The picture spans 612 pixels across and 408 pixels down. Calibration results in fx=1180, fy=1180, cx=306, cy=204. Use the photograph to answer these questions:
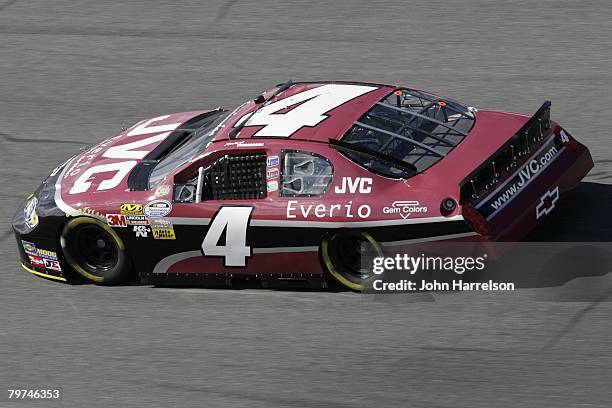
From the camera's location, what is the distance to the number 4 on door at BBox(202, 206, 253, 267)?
9133mm

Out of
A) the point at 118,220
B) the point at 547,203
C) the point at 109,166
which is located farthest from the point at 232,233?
the point at 547,203

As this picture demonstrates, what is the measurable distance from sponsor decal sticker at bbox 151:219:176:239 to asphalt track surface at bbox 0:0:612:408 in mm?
511

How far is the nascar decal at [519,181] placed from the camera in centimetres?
878

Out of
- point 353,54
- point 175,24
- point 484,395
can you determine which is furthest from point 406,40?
point 484,395

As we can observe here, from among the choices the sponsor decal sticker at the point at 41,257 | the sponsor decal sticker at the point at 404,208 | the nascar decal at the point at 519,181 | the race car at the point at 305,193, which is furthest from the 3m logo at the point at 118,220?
the nascar decal at the point at 519,181

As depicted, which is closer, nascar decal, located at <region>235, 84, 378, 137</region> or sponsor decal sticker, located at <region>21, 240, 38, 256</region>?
nascar decal, located at <region>235, 84, 378, 137</region>

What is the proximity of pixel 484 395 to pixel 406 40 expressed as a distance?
795 centimetres

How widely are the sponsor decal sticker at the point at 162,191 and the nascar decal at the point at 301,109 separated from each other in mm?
815

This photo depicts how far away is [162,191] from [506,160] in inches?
107

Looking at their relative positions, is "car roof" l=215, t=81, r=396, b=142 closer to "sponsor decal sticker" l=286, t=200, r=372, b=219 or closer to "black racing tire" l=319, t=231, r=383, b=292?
"sponsor decal sticker" l=286, t=200, r=372, b=219

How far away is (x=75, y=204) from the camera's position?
975 centimetres

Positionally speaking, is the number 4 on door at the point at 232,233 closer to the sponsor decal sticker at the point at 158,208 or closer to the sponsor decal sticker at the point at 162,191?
the sponsor decal sticker at the point at 158,208

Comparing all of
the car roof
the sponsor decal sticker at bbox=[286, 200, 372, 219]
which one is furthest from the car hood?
the sponsor decal sticker at bbox=[286, 200, 372, 219]

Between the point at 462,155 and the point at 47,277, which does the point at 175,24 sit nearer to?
the point at 47,277
